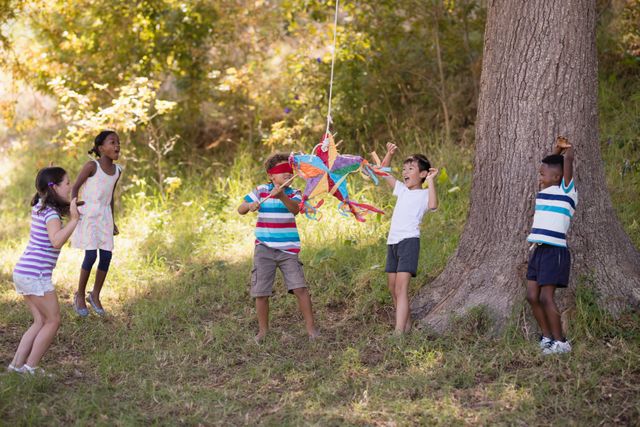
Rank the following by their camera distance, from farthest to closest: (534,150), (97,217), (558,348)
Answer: (97,217) → (534,150) → (558,348)

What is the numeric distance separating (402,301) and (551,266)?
104 cm

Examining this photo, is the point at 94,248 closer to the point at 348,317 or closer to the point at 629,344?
the point at 348,317

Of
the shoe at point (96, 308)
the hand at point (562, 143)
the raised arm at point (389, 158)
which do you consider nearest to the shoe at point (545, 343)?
the hand at point (562, 143)

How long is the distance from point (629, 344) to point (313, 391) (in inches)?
78.4

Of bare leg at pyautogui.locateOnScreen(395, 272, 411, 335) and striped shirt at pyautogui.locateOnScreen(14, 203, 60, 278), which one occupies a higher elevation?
striped shirt at pyautogui.locateOnScreen(14, 203, 60, 278)

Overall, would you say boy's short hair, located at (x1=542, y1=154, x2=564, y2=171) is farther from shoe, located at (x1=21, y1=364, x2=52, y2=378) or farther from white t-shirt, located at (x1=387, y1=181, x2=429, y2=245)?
shoe, located at (x1=21, y1=364, x2=52, y2=378)

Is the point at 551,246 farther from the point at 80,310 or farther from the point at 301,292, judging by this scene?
the point at 80,310

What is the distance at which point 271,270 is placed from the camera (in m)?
5.67

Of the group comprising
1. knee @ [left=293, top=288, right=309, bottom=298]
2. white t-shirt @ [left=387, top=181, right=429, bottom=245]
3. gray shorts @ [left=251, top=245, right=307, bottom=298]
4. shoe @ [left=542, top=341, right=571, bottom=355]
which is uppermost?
white t-shirt @ [left=387, top=181, right=429, bottom=245]

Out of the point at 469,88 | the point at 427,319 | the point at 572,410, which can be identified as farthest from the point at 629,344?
the point at 469,88

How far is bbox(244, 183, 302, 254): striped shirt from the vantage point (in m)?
5.59

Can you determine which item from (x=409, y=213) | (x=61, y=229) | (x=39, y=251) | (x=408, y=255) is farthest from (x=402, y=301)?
(x=39, y=251)

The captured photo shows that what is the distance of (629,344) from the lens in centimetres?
494

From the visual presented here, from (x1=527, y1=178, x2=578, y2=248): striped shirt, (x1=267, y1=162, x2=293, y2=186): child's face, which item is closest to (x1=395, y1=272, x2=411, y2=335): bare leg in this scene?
(x1=527, y1=178, x2=578, y2=248): striped shirt
